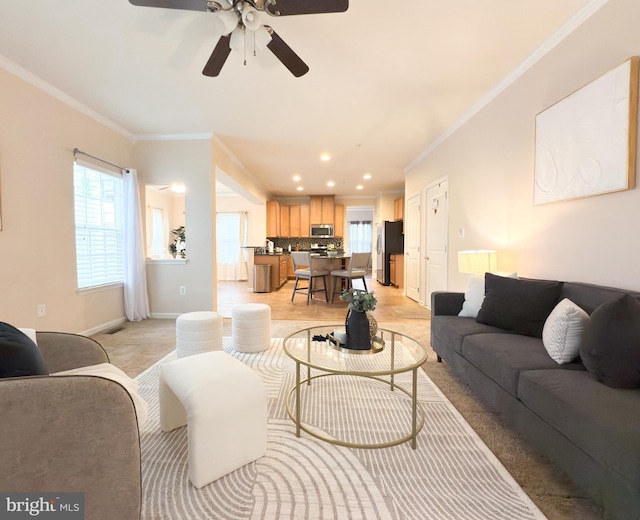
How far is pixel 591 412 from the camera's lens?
1.12 meters

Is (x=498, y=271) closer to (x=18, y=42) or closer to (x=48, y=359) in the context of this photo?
(x=48, y=359)

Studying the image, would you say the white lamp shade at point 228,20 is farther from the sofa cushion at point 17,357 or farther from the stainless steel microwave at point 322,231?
the stainless steel microwave at point 322,231

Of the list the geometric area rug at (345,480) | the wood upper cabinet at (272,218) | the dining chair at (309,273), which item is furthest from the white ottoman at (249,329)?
the wood upper cabinet at (272,218)

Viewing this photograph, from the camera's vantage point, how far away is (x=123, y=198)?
13.1 feet

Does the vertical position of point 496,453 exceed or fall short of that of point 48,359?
it falls short

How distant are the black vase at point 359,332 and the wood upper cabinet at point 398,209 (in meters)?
6.29

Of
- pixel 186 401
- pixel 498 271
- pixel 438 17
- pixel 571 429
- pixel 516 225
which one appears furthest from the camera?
pixel 498 271

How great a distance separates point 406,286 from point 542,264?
3732mm

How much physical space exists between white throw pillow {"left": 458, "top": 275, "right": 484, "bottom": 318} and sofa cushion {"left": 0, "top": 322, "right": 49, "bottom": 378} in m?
2.77

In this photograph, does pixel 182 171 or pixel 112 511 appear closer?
pixel 112 511

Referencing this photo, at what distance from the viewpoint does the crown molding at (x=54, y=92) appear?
2.52 m

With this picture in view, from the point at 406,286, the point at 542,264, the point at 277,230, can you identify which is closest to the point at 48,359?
the point at 542,264

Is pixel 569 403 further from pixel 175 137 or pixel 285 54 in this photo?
pixel 175 137

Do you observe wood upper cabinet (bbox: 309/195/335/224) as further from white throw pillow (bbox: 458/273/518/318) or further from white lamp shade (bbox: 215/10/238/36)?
white lamp shade (bbox: 215/10/238/36)
